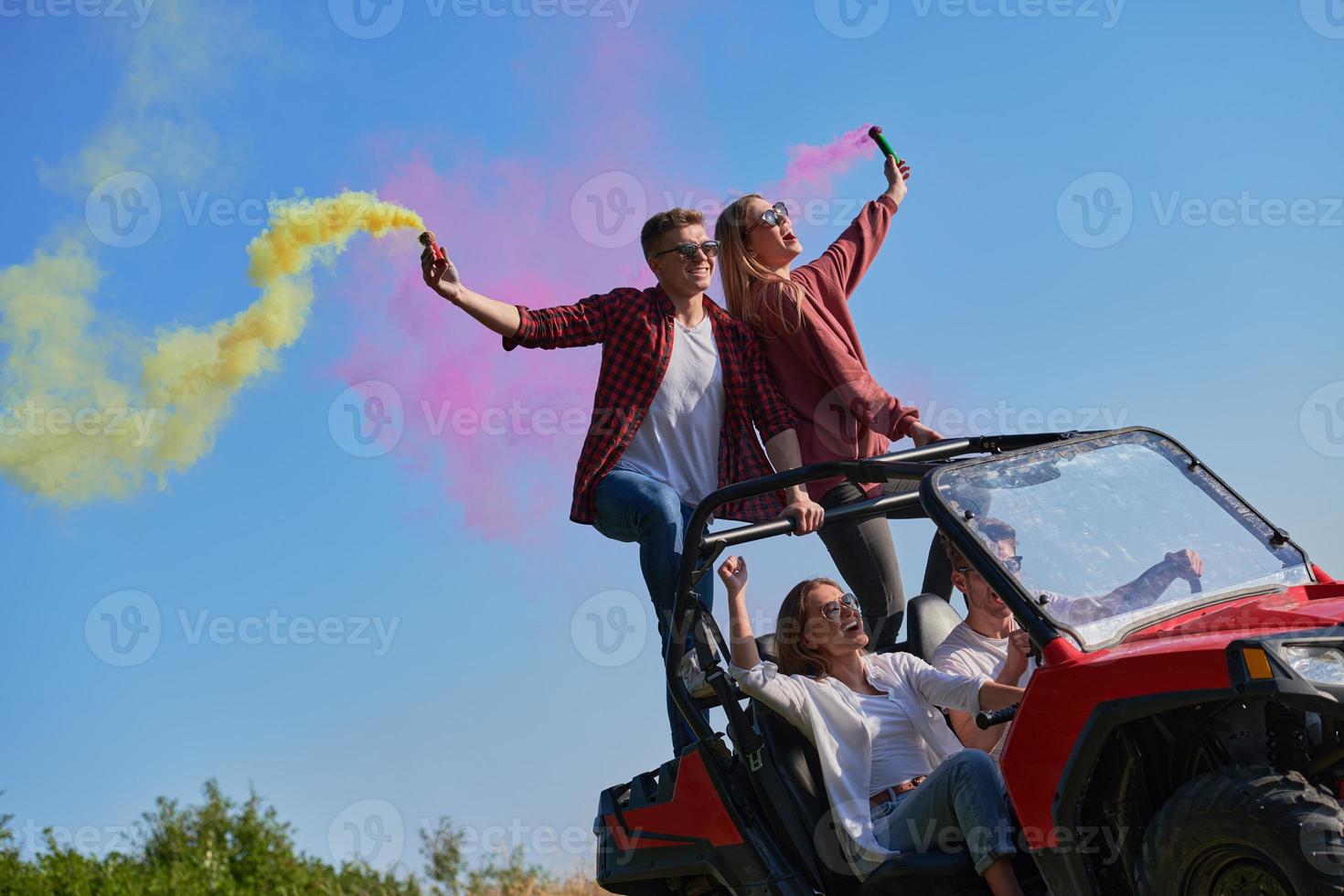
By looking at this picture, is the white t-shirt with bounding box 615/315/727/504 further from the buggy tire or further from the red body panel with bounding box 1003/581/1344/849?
the buggy tire

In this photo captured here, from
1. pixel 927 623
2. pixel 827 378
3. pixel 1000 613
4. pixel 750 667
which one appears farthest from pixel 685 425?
pixel 1000 613

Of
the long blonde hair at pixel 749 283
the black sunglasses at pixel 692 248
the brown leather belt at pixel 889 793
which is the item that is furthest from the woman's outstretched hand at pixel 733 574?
the black sunglasses at pixel 692 248

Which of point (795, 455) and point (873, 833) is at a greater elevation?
point (795, 455)

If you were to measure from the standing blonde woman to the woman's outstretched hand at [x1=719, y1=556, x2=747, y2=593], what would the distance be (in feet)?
2.89

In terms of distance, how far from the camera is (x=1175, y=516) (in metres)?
4.16

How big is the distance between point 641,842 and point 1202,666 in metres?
2.36

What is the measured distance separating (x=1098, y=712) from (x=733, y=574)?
5.28 feet

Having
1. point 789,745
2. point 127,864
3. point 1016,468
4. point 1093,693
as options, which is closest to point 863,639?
point 789,745

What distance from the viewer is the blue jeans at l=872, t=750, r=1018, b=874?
3.76m

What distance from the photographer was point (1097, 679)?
3430 mm

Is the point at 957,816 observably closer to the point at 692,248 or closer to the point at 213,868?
the point at 692,248

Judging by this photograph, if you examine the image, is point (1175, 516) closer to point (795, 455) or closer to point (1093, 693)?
point (1093, 693)

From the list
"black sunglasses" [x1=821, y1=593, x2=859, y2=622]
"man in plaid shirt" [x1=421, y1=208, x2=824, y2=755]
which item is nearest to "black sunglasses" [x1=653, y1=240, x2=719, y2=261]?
"man in plaid shirt" [x1=421, y1=208, x2=824, y2=755]

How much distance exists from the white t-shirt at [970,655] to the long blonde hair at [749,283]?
5.63 ft
